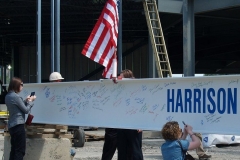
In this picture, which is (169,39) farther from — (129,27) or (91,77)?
(91,77)

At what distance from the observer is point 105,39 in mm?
7957

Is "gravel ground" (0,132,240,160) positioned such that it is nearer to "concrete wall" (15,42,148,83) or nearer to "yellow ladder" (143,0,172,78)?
"yellow ladder" (143,0,172,78)

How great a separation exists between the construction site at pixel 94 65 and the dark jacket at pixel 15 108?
81 cm

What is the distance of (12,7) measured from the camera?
25.7m

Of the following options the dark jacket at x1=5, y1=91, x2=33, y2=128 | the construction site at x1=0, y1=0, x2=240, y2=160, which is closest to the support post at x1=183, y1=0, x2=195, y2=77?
the construction site at x1=0, y1=0, x2=240, y2=160

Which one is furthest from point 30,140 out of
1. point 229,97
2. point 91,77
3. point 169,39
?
point 91,77

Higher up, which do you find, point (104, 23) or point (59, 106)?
point (104, 23)

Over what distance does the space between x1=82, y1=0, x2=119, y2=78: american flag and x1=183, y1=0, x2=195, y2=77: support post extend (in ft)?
33.8

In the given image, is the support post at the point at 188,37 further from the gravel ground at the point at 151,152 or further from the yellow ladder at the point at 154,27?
the gravel ground at the point at 151,152

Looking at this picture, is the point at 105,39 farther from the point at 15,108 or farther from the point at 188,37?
the point at 188,37

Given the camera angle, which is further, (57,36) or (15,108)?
(57,36)

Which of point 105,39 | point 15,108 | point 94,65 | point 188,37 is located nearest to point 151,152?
point 15,108

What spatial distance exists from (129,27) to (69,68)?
27.2ft

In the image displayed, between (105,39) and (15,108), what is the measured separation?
1.94 m
